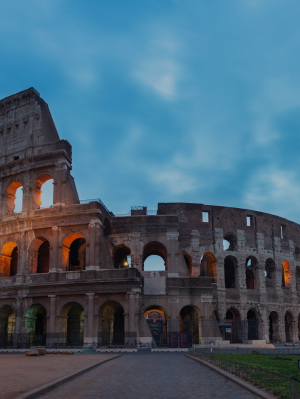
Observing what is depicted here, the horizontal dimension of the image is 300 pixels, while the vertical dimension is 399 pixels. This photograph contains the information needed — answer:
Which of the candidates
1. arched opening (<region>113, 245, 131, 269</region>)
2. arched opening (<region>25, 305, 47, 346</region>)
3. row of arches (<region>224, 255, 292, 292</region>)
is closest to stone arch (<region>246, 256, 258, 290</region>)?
row of arches (<region>224, 255, 292, 292</region>)

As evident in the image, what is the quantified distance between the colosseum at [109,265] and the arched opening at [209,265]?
148mm

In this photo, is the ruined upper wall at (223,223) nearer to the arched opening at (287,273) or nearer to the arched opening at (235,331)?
the arched opening at (287,273)

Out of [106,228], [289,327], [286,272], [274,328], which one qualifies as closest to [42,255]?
[106,228]

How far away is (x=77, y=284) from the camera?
30172 millimetres

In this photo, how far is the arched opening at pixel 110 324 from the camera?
29881mm

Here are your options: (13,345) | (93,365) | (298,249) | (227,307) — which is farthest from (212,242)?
(93,365)

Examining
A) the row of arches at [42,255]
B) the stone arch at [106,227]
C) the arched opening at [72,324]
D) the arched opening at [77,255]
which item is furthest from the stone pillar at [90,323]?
the stone arch at [106,227]

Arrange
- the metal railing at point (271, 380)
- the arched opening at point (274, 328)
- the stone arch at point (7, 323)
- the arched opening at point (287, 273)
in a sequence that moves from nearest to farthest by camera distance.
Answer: the metal railing at point (271, 380), the stone arch at point (7, 323), the arched opening at point (274, 328), the arched opening at point (287, 273)

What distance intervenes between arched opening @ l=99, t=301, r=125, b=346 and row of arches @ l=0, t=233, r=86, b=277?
4.43 meters

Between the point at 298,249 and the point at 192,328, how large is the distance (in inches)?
669

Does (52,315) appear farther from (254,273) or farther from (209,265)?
(254,273)

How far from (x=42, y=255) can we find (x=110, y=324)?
8937 millimetres

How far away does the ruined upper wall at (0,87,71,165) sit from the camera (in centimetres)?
3519

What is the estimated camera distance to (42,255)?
1427 inches
